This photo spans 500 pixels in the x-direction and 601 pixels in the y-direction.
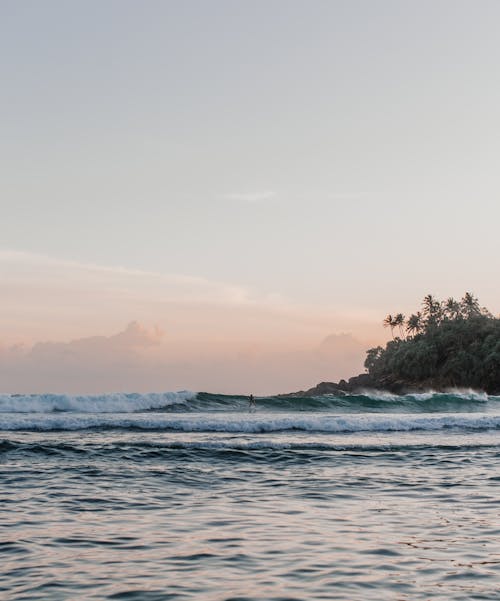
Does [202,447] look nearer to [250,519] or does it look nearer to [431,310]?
[250,519]

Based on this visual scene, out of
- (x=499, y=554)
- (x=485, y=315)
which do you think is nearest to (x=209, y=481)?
(x=499, y=554)

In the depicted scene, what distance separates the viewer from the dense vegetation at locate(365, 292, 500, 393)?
101m

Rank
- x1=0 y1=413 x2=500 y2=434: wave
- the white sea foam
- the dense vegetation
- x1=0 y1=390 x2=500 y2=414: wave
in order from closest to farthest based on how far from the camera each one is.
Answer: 1. x1=0 y1=413 x2=500 y2=434: wave
2. the white sea foam
3. x1=0 y1=390 x2=500 y2=414: wave
4. the dense vegetation

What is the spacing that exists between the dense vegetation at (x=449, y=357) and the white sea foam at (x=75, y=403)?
60.8 meters

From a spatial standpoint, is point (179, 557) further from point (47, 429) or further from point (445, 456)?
point (47, 429)

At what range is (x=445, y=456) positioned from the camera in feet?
68.4

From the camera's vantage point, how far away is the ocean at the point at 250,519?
7.77m

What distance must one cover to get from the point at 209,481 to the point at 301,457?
194 inches

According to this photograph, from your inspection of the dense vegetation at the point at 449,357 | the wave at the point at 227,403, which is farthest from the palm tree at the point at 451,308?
the wave at the point at 227,403

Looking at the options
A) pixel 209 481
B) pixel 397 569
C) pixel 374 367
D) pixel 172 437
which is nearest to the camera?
pixel 397 569

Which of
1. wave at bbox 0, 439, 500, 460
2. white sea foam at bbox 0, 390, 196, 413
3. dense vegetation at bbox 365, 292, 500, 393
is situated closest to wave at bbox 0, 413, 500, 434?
wave at bbox 0, 439, 500, 460

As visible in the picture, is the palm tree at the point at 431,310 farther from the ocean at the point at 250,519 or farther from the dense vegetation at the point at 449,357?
the ocean at the point at 250,519

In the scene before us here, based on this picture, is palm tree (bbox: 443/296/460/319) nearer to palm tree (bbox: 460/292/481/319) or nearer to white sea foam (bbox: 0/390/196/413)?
palm tree (bbox: 460/292/481/319)

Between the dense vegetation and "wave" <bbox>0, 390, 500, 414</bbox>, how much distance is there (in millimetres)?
37768
